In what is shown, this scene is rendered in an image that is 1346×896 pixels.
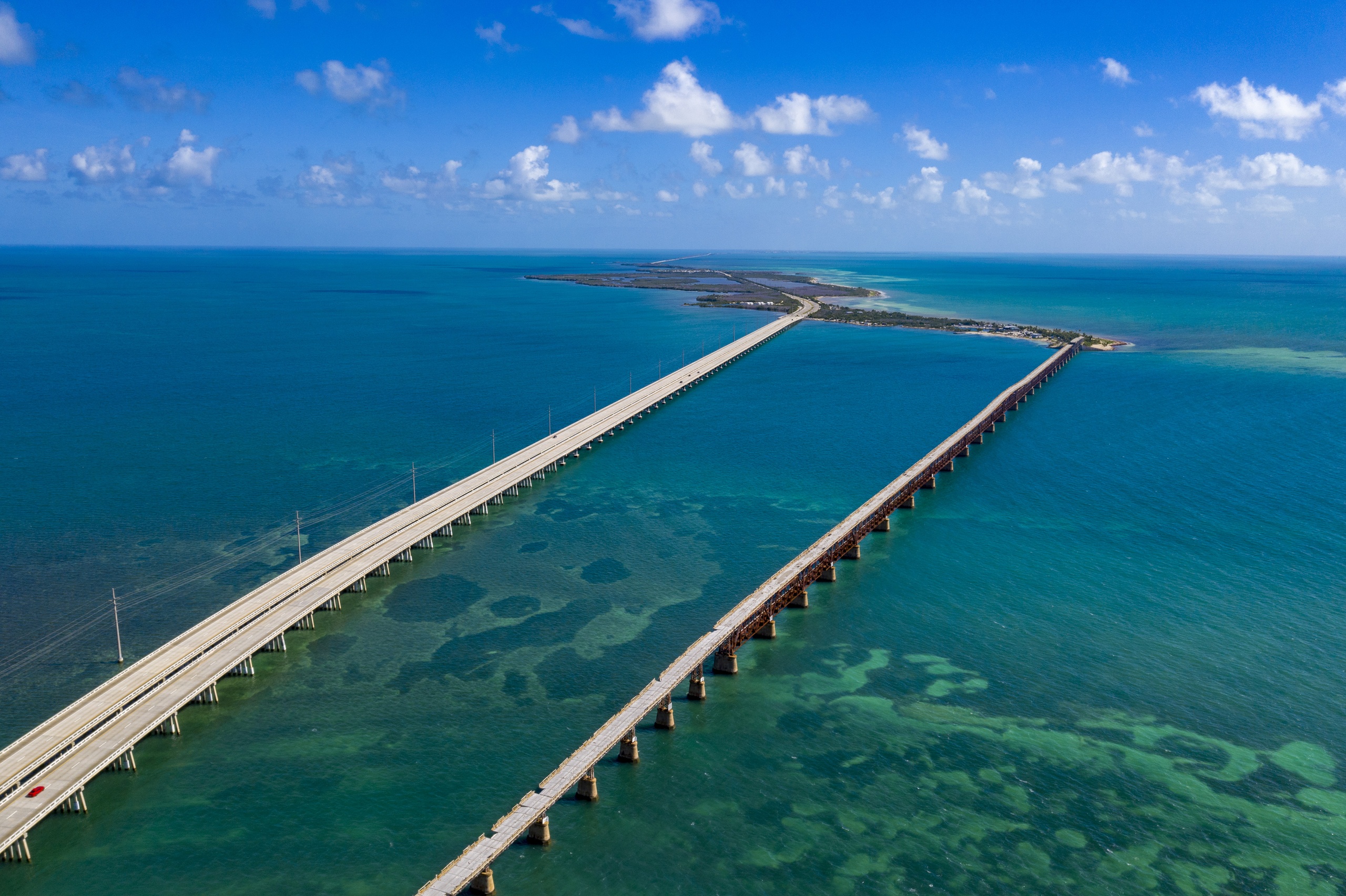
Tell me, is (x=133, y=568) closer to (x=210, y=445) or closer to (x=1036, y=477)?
(x=210, y=445)

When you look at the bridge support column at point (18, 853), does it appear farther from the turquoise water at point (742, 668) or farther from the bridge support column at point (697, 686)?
the bridge support column at point (697, 686)

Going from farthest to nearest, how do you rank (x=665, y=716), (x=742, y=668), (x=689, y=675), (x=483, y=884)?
(x=742, y=668)
(x=689, y=675)
(x=665, y=716)
(x=483, y=884)

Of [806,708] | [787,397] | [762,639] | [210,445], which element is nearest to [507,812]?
[806,708]

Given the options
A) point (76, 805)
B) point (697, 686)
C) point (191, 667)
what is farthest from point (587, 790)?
point (191, 667)

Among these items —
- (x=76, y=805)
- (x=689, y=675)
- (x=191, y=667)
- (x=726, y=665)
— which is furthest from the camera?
(x=726, y=665)

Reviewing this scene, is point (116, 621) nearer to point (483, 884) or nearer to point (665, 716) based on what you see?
point (483, 884)

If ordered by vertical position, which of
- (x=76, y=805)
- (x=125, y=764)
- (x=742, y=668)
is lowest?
(x=76, y=805)

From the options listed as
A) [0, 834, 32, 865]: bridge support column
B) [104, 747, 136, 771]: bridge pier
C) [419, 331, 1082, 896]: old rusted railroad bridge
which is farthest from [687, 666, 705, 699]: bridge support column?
[0, 834, 32, 865]: bridge support column
